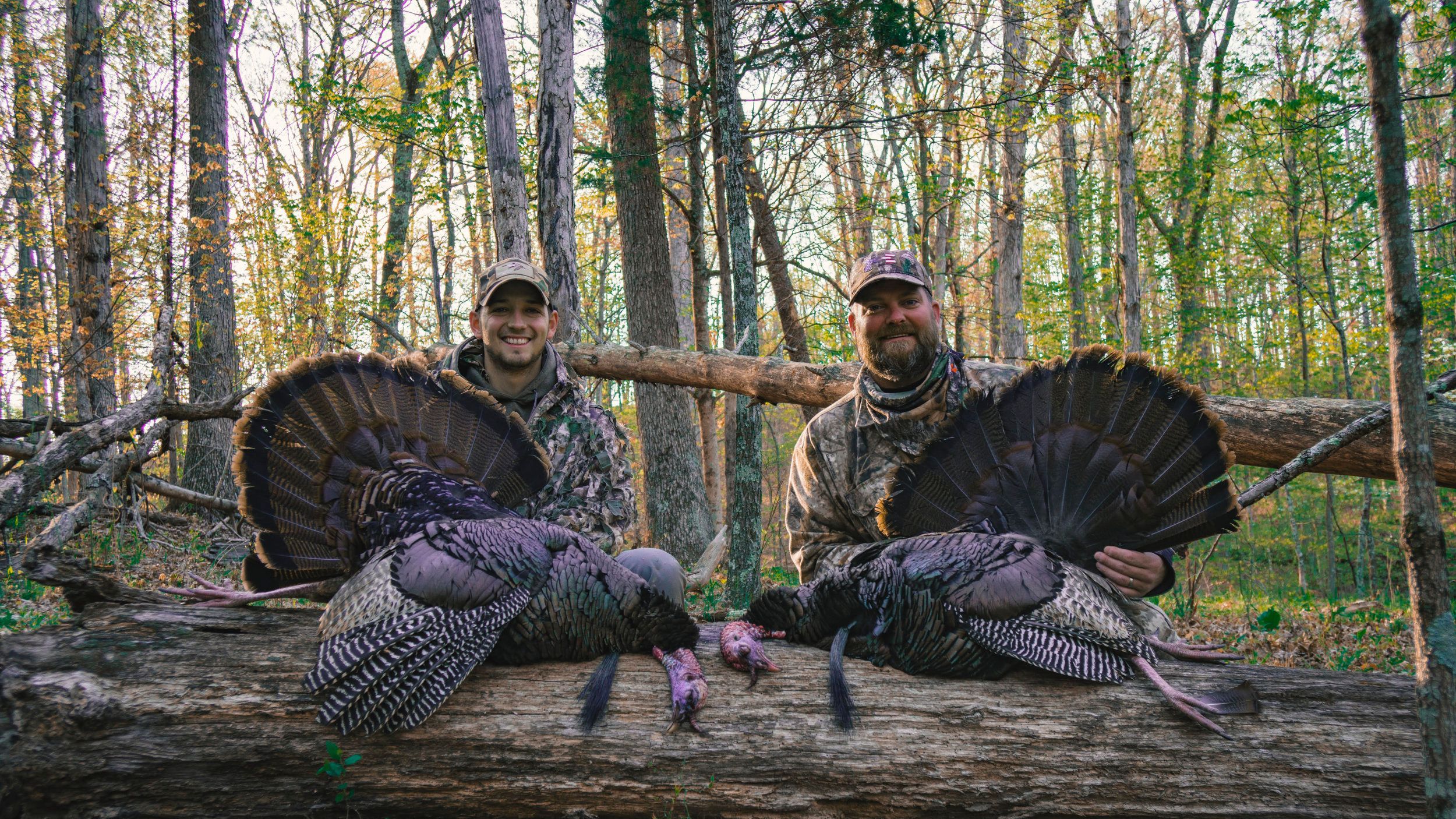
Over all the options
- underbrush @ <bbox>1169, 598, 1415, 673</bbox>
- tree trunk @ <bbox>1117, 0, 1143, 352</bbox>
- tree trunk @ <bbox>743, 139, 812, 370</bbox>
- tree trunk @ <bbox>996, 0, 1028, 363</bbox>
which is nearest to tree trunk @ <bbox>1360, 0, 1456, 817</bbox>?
underbrush @ <bbox>1169, 598, 1415, 673</bbox>

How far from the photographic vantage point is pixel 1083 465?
11.0 ft

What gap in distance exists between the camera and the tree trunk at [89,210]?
318 inches

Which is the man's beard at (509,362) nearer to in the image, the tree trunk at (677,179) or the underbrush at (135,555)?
the underbrush at (135,555)

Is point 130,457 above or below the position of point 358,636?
above

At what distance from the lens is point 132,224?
1011cm

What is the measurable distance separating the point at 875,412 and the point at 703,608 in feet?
11.8

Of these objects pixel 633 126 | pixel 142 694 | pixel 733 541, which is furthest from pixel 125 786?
pixel 633 126

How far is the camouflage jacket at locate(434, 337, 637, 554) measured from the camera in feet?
13.7

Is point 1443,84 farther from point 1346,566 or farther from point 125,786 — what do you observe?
point 125,786

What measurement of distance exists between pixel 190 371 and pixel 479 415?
26.6 feet

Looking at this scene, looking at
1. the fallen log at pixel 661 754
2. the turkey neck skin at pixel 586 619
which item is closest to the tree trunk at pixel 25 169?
the fallen log at pixel 661 754

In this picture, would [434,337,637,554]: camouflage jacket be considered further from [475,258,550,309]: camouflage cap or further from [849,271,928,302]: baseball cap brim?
[849,271,928,302]: baseball cap brim

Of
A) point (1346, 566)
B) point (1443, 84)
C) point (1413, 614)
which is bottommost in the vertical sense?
point (1346, 566)

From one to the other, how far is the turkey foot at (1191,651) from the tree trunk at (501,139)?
573 centimetres
